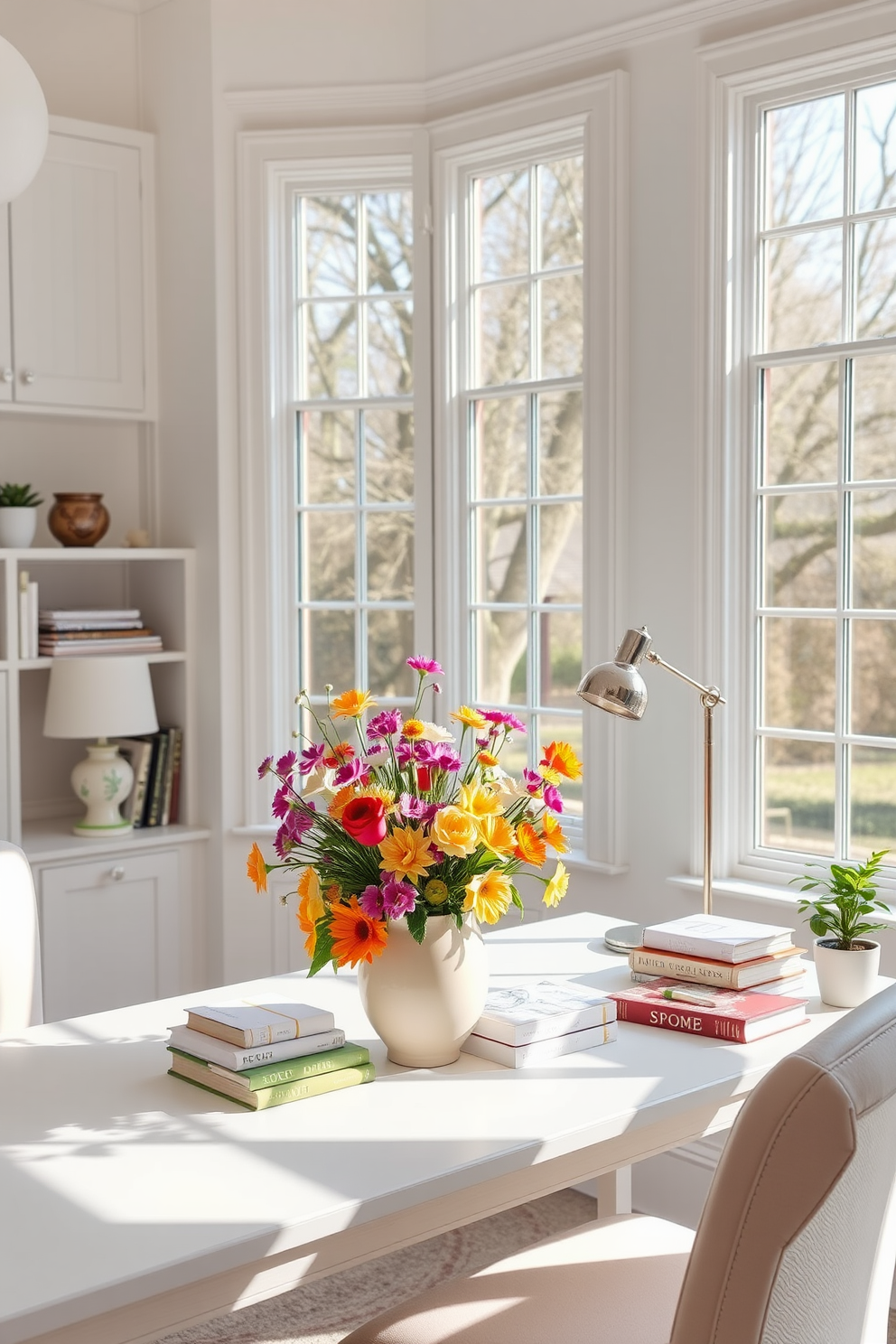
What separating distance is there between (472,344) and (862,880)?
2.06m

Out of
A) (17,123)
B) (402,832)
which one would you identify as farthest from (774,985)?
(17,123)

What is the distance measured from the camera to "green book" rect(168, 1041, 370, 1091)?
1.71 meters

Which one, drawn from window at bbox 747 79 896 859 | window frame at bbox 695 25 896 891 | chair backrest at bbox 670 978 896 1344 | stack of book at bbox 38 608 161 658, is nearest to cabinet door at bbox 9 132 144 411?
stack of book at bbox 38 608 161 658

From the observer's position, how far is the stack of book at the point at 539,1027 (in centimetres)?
186

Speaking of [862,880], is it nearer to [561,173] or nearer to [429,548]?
[429,548]

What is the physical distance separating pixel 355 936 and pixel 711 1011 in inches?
23.0

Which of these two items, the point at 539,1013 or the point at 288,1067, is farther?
the point at 539,1013

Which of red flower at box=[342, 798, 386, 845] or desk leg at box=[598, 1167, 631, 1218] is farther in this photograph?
desk leg at box=[598, 1167, 631, 1218]

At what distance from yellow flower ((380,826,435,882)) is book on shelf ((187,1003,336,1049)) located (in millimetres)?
257

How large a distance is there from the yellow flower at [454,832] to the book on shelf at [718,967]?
0.62 m

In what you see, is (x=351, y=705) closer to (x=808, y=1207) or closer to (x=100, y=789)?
(x=808, y=1207)

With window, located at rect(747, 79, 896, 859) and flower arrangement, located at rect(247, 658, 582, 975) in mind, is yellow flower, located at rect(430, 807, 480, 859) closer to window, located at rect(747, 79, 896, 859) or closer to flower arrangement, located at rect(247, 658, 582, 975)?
flower arrangement, located at rect(247, 658, 582, 975)

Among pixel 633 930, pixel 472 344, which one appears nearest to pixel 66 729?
pixel 472 344

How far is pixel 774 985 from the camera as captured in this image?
2.14m
